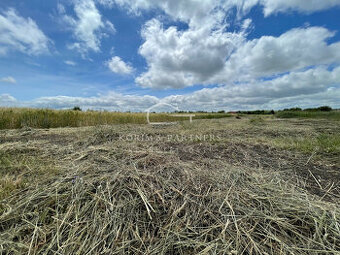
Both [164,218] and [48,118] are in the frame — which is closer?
[164,218]

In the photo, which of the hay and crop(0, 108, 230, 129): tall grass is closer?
the hay

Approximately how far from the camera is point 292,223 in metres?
0.79

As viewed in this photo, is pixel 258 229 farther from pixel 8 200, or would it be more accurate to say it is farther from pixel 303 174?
pixel 8 200

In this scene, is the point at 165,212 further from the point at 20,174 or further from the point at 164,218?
the point at 20,174

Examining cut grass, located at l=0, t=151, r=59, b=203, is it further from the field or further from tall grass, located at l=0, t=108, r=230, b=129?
tall grass, located at l=0, t=108, r=230, b=129

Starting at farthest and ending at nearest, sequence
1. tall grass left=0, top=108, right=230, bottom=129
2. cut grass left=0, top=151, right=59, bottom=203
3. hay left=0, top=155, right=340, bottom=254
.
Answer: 1. tall grass left=0, top=108, right=230, bottom=129
2. cut grass left=0, top=151, right=59, bottom=203
3. hay left=0, top=155, right=340, bottom=254

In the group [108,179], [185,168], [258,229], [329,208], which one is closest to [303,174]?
[329,208]

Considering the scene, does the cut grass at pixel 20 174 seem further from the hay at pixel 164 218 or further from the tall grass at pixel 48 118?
the tall grass at pixel 48 118

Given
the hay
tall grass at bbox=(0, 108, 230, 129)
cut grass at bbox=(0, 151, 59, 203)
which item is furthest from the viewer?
tall grass at bbox=(0, 108, 230, 129)

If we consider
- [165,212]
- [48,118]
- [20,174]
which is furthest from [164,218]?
[48,118]

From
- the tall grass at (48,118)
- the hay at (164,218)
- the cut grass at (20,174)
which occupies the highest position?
the tall grass at (48,118)

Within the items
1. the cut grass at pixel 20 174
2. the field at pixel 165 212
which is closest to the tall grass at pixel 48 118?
the cut grass at pixel 20 174

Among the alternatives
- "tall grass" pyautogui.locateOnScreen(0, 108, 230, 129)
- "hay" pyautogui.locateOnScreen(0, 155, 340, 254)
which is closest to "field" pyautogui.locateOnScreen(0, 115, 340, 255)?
"hay" pyautogui.locateOnScreen(0, 155, 340, 254)

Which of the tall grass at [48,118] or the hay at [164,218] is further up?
the tall grass at [48,118]
